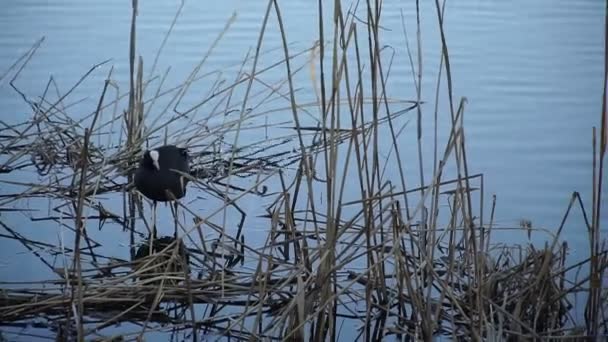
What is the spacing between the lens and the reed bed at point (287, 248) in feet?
8.69

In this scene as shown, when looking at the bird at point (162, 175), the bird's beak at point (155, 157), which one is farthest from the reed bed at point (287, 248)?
the bird's beak at point (155, 157)

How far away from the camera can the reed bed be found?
2.65 m

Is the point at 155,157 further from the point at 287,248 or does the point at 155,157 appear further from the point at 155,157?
the point at 287,248

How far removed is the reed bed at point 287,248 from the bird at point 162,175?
0.09 meters

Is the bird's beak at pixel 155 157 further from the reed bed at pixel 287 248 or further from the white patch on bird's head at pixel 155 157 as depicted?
the reed bed at pixel 287 248

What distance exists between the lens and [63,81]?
17.5 feet

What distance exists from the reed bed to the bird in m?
0.09

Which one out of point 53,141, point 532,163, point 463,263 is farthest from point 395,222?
point 53,141

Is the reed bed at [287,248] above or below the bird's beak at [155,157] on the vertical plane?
below

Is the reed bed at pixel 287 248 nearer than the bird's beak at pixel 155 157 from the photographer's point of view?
Yes

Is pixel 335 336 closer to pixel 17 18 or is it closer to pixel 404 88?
pixel 404 88

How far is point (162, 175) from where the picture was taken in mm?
3822

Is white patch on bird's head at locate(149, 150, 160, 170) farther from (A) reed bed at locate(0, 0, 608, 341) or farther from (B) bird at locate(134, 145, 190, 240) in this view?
(A) reed bed at locate(0, 0, 608, 341)

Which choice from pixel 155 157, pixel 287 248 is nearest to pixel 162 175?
pixel 155 157
